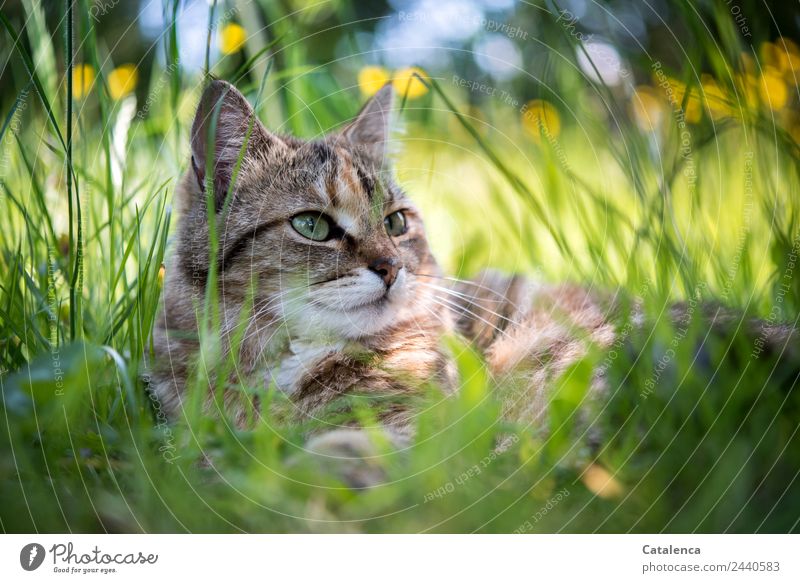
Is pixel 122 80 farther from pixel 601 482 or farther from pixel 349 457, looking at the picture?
pixel 601 482

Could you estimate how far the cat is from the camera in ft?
4.87

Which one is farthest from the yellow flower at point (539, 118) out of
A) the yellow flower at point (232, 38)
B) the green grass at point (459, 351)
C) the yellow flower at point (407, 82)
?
the yellow flower at point (232, 38)

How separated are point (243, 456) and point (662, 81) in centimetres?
147

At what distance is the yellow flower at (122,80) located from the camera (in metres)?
1.85

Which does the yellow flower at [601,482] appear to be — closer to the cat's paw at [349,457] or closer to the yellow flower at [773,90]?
the cat's paw at [349,457]

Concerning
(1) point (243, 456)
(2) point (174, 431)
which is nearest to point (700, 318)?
(1) point (243, 456)

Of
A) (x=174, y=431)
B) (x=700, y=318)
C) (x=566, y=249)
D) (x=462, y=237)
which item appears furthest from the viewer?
(x=462, y=237)

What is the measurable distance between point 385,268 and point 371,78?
95 cm

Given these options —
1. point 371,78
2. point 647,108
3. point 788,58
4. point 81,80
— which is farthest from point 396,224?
point 788,58

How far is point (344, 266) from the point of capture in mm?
1521

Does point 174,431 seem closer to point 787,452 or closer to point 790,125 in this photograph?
point 787,452

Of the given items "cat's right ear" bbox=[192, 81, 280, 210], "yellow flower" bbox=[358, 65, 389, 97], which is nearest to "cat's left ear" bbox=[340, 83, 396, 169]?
"yellow flower" bbox=[358, 65, 389, 97]

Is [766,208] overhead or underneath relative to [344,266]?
underneath
